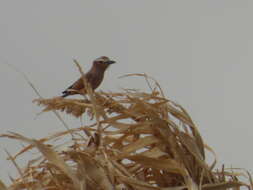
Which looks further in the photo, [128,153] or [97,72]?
[97,72]

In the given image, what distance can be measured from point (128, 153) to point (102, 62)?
6.32m

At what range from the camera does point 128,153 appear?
613cm

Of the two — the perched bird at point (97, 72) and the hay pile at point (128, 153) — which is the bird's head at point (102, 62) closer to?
the perched bird at point (97, 72)

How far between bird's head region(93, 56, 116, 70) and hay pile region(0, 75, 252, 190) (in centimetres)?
550

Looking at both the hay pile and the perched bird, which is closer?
the hay pile

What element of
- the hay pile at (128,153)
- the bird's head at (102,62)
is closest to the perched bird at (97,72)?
the bird's head at (102,62)

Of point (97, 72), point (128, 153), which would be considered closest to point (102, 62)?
point (97, 72)

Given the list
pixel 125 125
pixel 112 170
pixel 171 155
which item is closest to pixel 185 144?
pixel 171 155

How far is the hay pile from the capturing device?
5.78m

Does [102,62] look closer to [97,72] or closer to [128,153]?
[97,72]

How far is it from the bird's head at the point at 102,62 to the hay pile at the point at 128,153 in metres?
5.50

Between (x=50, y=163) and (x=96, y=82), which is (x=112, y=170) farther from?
(x=96, y=82)

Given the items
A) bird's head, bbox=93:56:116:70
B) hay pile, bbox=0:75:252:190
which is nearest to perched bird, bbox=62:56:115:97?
bird's head, bbox=93:56:116:70

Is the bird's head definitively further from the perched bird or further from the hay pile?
the hay pile
